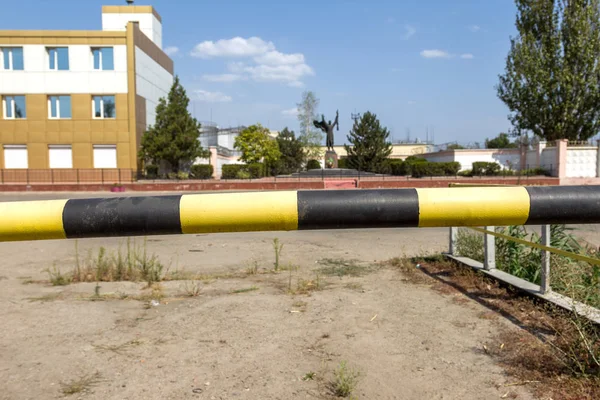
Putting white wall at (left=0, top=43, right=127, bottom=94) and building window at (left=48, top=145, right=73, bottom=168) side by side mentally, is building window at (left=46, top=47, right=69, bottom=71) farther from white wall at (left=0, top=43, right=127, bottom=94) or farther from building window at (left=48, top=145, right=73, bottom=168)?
building window at (left=48, top=145, right=73, bottom=168)

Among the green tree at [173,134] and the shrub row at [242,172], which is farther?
the shrub row at [242,172]

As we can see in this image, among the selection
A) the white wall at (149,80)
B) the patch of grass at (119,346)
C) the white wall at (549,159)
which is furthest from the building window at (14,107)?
the white wall at (549,159)

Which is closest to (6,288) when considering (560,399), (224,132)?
(560,399)

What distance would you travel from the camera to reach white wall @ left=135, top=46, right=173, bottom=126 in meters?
36.4

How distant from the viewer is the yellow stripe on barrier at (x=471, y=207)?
170cm

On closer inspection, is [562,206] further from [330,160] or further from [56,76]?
[330,160]

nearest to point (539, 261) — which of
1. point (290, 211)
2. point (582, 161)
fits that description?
point (290, 211)

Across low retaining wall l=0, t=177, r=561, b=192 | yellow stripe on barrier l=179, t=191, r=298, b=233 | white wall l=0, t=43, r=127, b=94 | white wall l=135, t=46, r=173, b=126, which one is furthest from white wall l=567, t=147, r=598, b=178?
yellow stripe on barrier l=179, t=191, r=298, b=233

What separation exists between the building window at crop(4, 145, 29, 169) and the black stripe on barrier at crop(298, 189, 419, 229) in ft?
129

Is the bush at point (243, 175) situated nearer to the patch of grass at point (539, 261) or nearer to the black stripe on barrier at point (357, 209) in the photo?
the patch of grass at point (539, 261)

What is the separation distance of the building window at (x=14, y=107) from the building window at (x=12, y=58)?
215 cm

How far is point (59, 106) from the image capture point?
35.2 m

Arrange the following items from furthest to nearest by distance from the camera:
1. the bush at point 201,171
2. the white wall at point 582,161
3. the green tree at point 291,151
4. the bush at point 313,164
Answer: the green tree at point 291,151 < the bush at point 313,164 < the white wall at point 582,161 < the bush at point 201,171

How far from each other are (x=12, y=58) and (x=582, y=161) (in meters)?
42.2
